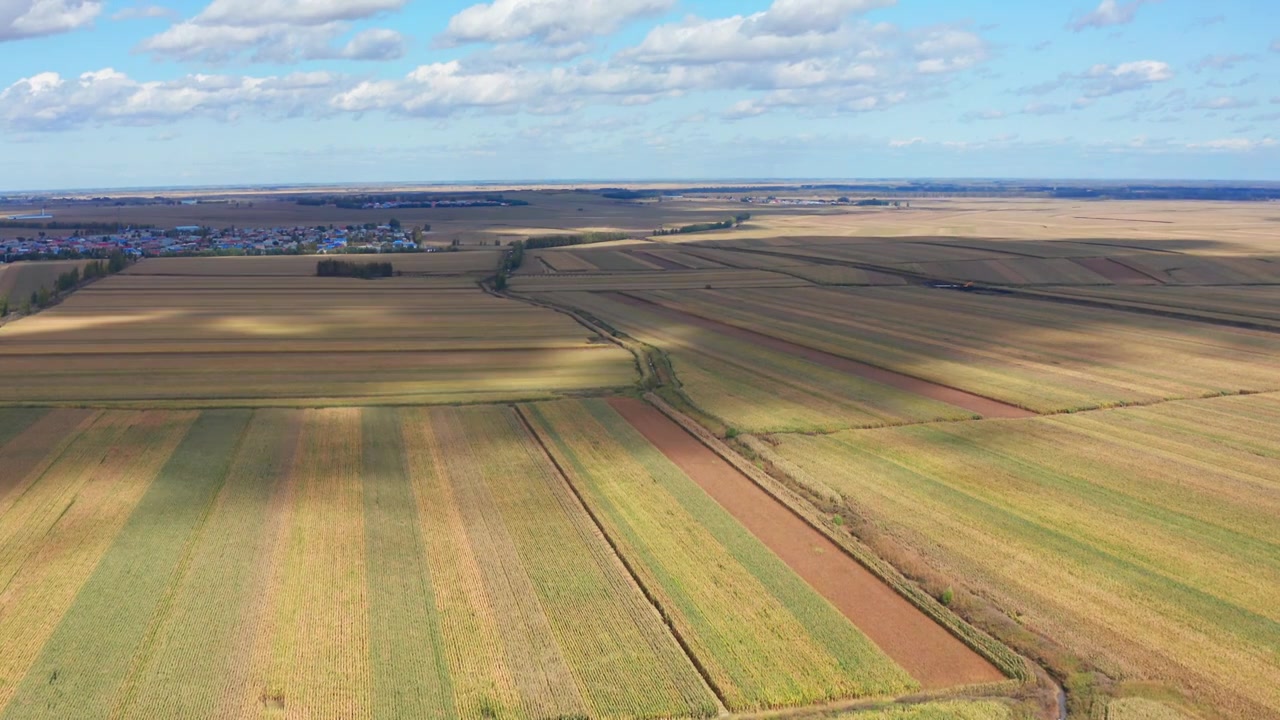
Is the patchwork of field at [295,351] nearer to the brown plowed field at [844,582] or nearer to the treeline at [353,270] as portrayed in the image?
the brown plowed field at [844,582]

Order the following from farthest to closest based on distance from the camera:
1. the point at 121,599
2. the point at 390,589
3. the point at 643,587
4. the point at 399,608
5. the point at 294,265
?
the point at 294,265 < the point at 643,587 < the point at 390,589 < the point at 121,599 < the point at 399,608

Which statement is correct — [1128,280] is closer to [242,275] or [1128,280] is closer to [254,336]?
[254,336]

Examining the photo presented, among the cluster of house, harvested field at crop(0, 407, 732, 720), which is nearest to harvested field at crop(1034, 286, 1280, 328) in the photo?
harvested field at crop(0, 407, 732, 720)

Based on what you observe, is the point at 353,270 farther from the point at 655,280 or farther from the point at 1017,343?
the point at 1017,343

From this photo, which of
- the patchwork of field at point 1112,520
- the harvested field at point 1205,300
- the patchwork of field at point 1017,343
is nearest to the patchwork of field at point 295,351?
the patchwork of field at point 1017,343

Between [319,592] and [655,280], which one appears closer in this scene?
[319,592]

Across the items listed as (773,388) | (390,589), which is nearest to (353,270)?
(773,388)

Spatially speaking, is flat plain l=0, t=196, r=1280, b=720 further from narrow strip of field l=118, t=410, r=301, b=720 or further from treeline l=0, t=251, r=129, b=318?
treeline l=0, t=251, r=129, b=318

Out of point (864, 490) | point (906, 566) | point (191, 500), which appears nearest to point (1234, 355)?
point (864, 490)
